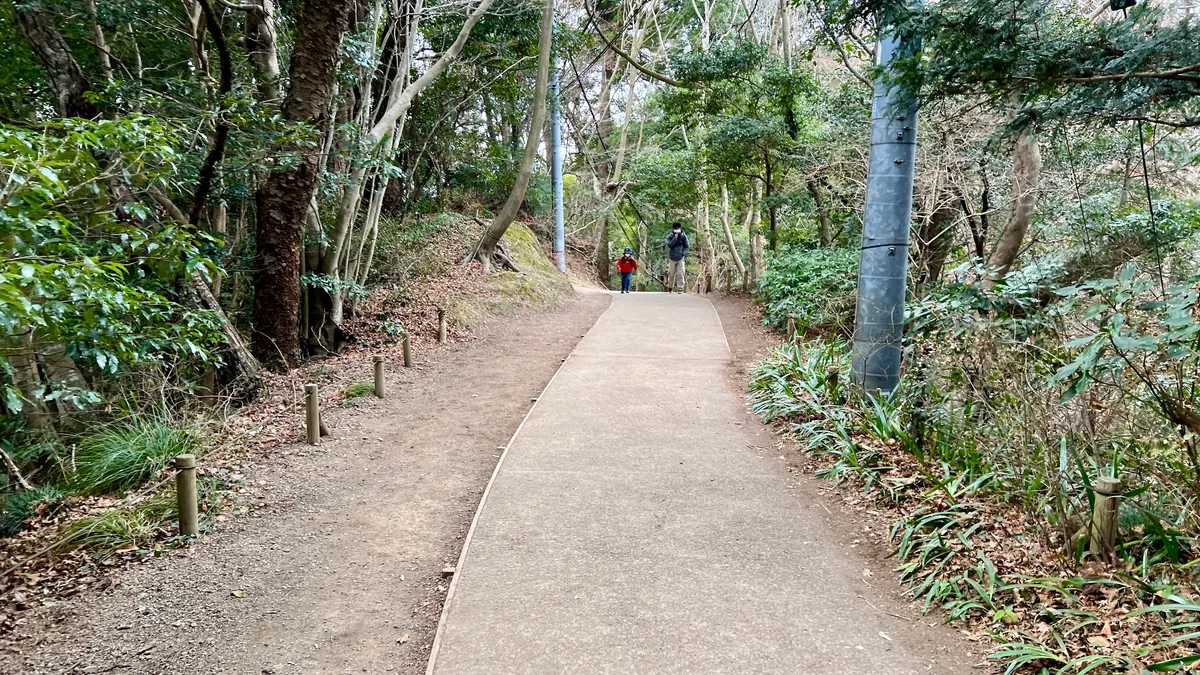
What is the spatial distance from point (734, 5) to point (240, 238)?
16.5 metres

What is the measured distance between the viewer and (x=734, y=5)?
20.4 metres

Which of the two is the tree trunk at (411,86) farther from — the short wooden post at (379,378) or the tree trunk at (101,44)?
the short wooden post at (379,378)

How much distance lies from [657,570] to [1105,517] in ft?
8.36

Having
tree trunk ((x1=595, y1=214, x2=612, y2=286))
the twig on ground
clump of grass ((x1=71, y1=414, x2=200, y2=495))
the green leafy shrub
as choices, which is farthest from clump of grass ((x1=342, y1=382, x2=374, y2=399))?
tree trunk ((x1=595, y1=214, x2=612, y2=286))

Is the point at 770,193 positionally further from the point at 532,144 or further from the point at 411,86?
the point at 411,86

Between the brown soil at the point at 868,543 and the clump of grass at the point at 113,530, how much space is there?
4.95 m

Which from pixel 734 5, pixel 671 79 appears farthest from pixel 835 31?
pixel 734 5

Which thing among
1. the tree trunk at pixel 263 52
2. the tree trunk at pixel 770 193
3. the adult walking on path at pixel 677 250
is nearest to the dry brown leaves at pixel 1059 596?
the tree trunk at pixel 263 52

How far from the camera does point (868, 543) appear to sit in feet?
15.2

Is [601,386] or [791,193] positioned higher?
[791,193]

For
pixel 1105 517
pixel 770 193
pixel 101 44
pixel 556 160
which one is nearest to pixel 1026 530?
pixel 1105 517

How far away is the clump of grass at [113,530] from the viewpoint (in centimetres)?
473

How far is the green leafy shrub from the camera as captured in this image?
11.0 metres

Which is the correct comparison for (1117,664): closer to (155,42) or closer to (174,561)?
(174,561)
